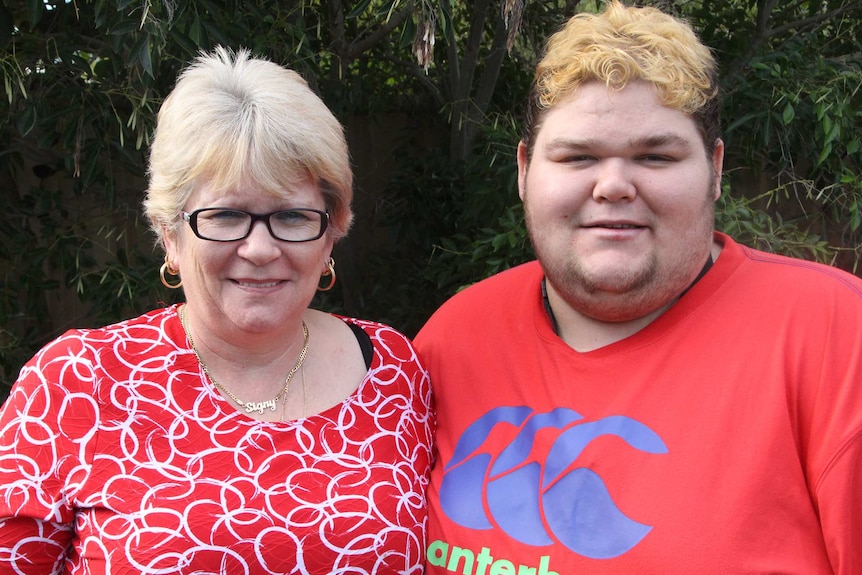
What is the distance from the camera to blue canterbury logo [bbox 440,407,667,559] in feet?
5.36

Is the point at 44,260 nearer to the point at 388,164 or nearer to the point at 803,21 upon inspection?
the point at 388,164

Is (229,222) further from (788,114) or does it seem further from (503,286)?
(788,114)

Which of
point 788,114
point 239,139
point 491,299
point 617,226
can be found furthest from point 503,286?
point 788,114

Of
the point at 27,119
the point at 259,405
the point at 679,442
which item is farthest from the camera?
the point at 27,119

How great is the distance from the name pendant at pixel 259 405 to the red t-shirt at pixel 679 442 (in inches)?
16.3

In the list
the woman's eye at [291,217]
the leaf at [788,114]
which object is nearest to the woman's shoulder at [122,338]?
the woman's eye at [291,217]

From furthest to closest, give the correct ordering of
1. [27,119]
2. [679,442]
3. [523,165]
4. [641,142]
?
[27,119] → [523,165] → [641,142] → [679,442]

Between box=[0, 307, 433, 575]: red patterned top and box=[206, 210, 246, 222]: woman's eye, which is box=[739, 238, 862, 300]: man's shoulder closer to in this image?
box=[0, 307, 433, 575]: red patterned top

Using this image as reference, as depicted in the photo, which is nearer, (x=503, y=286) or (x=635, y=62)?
(x=635, y=62)

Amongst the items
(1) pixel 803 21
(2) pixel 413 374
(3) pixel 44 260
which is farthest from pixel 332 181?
(1) pixel 803 21

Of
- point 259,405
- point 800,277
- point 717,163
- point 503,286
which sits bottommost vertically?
point 259,405

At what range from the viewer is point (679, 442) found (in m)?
1.62

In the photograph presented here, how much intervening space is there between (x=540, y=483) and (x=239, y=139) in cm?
95

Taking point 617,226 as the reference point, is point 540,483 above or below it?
below
